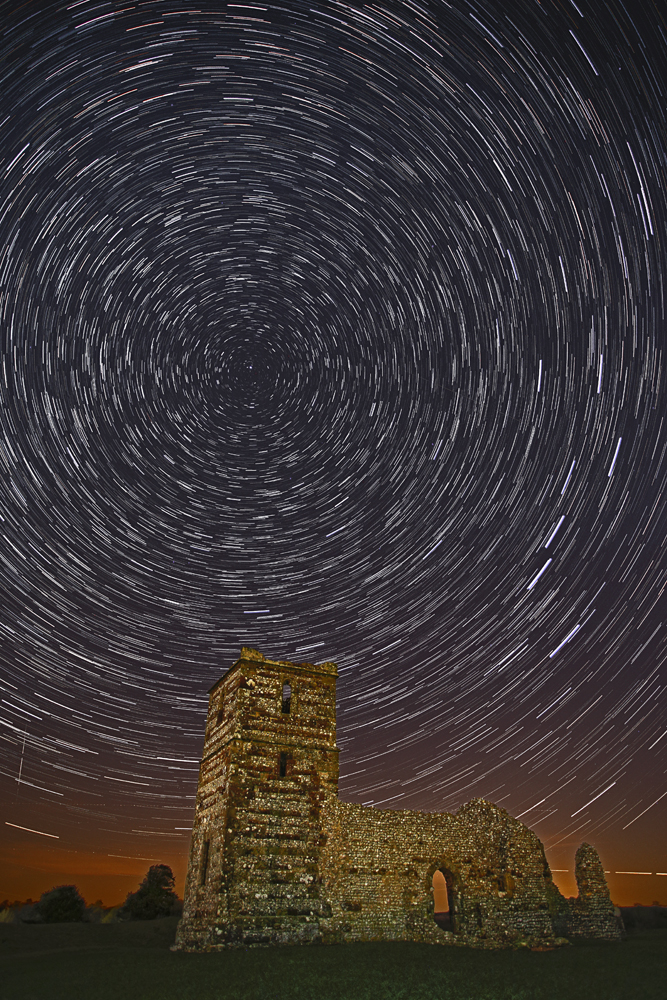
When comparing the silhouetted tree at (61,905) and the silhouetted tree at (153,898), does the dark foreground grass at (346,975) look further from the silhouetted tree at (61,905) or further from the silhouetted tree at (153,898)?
the silhouetted tree at (153,898)

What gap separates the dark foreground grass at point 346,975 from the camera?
39.4 feet

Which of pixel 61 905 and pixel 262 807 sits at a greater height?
pixel 262 807

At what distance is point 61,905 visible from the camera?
42.2 metres

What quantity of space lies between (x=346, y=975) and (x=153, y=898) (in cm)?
3997

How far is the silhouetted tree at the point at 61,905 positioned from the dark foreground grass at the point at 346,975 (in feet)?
92.1

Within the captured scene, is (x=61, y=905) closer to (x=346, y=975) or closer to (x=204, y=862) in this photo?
(x=204, y=862)

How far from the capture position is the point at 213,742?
2267 cm

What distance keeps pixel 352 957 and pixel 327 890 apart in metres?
3.95

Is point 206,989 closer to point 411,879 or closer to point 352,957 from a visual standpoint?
point 352,957

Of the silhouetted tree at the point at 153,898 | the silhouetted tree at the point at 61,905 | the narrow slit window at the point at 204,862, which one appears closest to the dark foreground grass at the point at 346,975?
the narrow slit window at the point at 204,862

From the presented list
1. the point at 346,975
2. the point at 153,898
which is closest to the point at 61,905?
the point at 153,898

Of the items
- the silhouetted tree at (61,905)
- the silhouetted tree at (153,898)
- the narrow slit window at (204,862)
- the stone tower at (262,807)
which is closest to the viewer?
the stone tower at (262,807)

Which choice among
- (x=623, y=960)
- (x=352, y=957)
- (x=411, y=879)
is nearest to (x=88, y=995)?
(x=352, y=957)

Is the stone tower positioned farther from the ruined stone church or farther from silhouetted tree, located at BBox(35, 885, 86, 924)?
silhouetted tree, located at BBox(35, 885, 86, 924)
